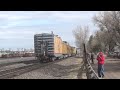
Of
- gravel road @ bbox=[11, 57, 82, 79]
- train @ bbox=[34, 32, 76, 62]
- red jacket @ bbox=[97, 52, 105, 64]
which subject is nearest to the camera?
red jacket @ bbox=[97, 52, 105, 64]

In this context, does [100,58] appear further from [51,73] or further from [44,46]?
[44,46]

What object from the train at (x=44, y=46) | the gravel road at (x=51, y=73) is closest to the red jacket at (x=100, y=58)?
the gravel road at (x=51, y=73)

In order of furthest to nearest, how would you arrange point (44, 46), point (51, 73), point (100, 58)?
point (44, 46)
point (51, 73)
point (100, 58)

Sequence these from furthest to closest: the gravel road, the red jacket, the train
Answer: the train < the gravel road < the red jacket

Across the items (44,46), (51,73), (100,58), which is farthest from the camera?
(44,46)

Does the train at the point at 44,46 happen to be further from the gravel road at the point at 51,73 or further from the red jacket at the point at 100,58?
the red jacket at the point at 100,58

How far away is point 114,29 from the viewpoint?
2517 inches

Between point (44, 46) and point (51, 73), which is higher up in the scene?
point (44, 46)

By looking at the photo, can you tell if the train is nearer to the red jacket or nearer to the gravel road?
the gravel road

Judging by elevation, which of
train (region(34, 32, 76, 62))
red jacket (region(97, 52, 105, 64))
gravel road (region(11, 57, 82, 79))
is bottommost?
gravel road (region(11, 57, 82, 79))

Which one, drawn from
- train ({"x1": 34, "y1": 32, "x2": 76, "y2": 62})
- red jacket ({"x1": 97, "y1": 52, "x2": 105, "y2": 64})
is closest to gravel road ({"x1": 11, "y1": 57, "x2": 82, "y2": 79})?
red jacket ({"x1": 97, "y1": 52, "x2": 105, "y2": 64})

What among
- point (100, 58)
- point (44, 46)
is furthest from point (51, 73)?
point (44, 46)
